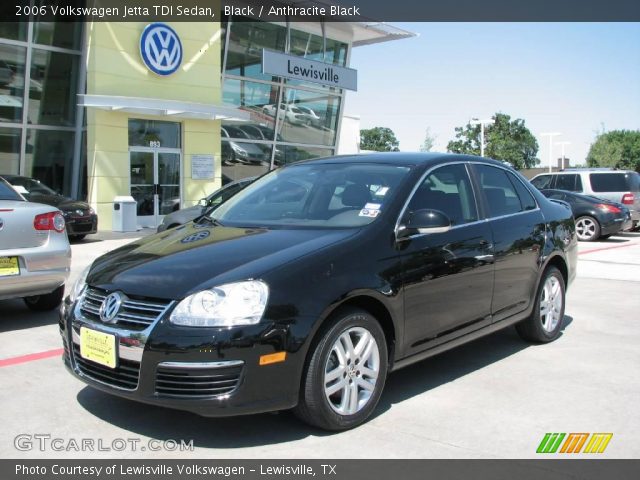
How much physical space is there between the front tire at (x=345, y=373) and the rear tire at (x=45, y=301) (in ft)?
13.8

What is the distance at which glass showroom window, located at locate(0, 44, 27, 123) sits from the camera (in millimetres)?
17656

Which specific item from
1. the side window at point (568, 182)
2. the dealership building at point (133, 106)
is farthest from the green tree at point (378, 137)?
the side window at point (568, 182)

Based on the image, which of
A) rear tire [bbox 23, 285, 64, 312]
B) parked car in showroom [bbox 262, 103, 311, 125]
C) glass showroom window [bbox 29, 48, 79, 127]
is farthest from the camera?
parked car in showroom [bbox 262, 103, 311, 125]

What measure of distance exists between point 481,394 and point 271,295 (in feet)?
6.05

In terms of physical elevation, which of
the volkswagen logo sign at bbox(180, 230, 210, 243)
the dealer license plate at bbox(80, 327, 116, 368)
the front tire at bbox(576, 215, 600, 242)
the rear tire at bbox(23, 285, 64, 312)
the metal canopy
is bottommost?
the rear tire at bbox(23, 285, 64, 312)

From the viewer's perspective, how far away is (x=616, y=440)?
12.0ft

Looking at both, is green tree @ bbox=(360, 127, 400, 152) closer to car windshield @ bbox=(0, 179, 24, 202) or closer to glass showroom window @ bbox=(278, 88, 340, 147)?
glass showroom window @ bbox=(278, 88, 340, 147)

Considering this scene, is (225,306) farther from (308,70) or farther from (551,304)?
(308,70)

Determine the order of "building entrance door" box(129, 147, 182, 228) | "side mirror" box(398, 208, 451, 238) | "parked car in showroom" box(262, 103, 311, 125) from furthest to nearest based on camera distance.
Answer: "parked car in showroom" box(262, 103, 311, 125), "building entrance door" box(129, 147, 182, 228), "side mirror" box(398, 208, 451, 238)

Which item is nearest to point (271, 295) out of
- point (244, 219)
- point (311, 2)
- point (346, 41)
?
point (244, 219)

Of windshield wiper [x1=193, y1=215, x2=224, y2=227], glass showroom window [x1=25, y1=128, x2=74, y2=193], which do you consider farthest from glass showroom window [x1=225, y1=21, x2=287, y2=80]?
windshield wiper [x1=193, y1=215, x2=224, y2=227]

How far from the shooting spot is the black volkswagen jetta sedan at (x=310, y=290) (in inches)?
132

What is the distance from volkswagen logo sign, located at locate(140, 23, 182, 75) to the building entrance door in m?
2.29

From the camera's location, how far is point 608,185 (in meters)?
17.5
